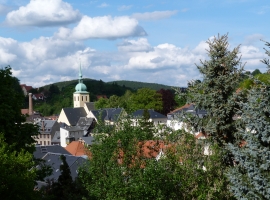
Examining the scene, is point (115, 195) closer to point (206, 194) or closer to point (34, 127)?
point (206, 194)

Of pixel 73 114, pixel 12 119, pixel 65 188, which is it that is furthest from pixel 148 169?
pixel 73 114

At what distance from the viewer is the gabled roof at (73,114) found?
10350 centimetres

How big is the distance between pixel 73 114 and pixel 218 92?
87953 mm

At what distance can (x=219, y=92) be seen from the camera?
20062 millimetres

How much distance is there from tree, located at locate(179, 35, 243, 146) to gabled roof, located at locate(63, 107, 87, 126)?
8406 centimetres

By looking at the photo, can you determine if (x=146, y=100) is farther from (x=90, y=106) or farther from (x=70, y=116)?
(x=90, y=106)

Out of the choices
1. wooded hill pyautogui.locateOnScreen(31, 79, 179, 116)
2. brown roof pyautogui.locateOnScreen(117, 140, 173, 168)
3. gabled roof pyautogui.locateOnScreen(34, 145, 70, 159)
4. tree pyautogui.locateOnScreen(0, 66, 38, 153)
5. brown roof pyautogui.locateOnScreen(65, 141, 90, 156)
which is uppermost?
wooded hill pyautogui.locateOnScreen(31, 79, 179, 116)

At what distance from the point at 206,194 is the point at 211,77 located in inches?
225

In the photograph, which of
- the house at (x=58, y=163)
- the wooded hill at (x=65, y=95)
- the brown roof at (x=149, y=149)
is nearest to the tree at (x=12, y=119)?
the brown roof at (x=149, y=149)

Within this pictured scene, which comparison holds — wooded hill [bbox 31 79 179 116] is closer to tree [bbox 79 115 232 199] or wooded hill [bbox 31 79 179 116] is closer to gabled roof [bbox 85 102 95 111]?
gabled roof [bbox 85 102 95 111]

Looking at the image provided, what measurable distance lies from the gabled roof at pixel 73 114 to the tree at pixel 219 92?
84059 millimetres

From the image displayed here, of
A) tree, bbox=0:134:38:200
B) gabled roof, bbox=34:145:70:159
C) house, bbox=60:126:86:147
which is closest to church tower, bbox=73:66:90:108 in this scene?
house, bbox=60:126:86:147

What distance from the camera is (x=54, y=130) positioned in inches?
3730

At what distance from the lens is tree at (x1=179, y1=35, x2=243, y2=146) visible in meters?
19.8
